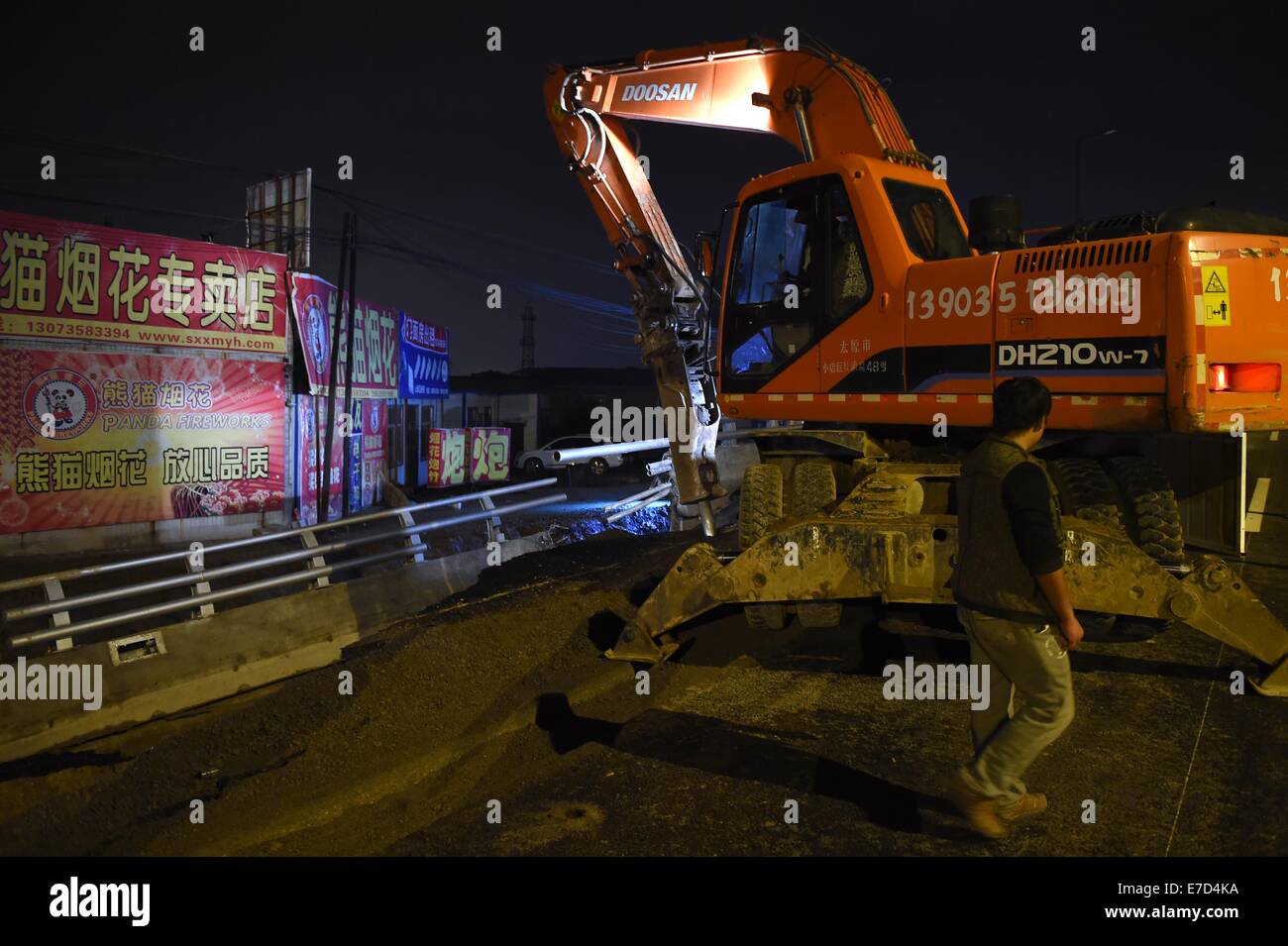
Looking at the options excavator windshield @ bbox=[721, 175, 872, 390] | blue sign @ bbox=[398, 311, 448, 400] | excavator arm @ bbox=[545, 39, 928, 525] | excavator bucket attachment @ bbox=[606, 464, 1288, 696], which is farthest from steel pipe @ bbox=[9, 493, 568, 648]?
blue sign @ bbox=[398, 311, 448, 400]

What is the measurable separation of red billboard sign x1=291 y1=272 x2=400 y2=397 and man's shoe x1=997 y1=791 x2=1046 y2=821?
12573 millimetres

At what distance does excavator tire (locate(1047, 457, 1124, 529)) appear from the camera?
5766 millimetres

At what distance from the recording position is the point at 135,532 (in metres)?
15.4

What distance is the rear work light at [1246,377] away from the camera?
205 inches

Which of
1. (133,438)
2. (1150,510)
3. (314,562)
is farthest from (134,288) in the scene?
(1150,510)

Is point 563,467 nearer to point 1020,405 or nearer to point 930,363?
point 930,363

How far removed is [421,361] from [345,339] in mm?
5498

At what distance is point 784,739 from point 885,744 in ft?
1.83

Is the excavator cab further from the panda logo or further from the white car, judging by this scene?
the white car

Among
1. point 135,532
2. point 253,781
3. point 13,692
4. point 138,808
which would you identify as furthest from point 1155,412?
point 135,532

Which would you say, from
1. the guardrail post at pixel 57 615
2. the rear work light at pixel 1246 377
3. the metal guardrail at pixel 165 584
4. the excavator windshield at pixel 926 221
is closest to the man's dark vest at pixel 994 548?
the rear work light at pixel 1246 377

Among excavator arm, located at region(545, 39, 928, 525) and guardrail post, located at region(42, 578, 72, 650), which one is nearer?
guardrail post, located at region(42, 578, 72, 650)

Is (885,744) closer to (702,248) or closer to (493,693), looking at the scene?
(493,693)

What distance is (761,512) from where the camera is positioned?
700 centimetres
